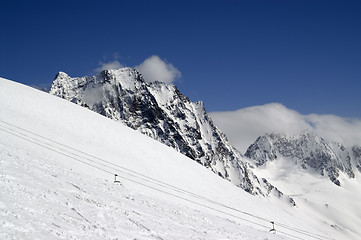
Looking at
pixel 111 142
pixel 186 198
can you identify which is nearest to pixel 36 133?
pixel 111 142

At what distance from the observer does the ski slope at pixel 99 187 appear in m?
12.8

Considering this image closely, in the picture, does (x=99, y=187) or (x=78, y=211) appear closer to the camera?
(x=78, y=211)

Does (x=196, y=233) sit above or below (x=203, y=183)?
below

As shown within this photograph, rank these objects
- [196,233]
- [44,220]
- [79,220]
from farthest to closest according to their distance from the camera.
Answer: [196,233], [79,220], [44,220]

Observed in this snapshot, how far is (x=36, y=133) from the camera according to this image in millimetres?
25844

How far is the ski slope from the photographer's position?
12.8 meters

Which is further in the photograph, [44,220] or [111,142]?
[111,142]

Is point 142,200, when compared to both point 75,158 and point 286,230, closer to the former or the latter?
point 75,158

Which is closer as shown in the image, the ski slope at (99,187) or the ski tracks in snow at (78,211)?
the ski tracks in snow at (78,211)

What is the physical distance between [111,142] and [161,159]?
5.20 m

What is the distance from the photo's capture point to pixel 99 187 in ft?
62.2

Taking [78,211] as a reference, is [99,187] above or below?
above

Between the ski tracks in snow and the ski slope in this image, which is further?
the ski slope

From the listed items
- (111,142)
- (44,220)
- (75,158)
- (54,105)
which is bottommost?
(44,220)
